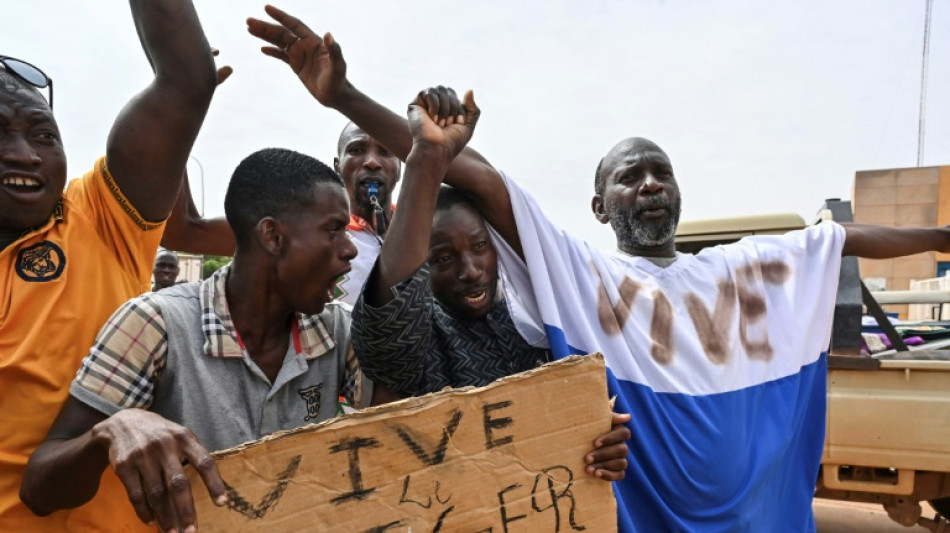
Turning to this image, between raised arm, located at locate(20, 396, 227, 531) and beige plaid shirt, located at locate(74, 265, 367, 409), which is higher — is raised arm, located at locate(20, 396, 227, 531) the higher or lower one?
the lower one

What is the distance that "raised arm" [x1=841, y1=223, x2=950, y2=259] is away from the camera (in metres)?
2.47

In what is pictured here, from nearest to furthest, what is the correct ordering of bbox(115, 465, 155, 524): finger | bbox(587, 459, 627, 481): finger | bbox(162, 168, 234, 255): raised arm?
bbox(115, 465, 155, 524): finger < bbox(587, 459, 627, 481): finger < bbox(162, 168, 234, 255): raised arm

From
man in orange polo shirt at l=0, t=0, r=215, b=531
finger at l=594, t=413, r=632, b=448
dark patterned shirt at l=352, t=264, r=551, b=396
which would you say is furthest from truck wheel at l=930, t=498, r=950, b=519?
man in orange polo shirt at l=0, t=0, r=215, b=531

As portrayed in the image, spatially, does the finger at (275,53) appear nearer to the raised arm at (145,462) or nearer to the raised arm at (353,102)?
the raised arm at (353,102)

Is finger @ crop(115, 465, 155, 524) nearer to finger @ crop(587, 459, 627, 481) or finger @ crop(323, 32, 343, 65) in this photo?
finger @ crop(587, 459, 627, 481)

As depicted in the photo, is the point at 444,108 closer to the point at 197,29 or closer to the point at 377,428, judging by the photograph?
the point at 197,29

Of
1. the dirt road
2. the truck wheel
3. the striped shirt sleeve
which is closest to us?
the striped shirt sleeve

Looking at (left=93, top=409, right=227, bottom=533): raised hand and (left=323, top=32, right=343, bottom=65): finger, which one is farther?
(left=323, top=32, right=343, bottom=65): finger

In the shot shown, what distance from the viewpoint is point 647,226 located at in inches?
94.5

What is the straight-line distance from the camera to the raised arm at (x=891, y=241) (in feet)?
8.11

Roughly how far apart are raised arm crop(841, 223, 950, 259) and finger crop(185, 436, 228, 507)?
7.91ft

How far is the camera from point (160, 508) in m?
0.97

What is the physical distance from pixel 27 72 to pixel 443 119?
0.93 meters

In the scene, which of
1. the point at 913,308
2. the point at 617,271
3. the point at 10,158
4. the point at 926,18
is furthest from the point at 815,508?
the point at 926,18
